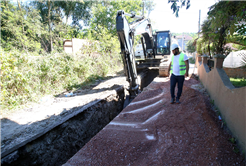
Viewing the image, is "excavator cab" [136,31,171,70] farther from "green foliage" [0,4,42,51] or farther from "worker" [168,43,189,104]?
"green foliage" [0,4,42,51]

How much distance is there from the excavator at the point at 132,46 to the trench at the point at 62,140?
1269mm

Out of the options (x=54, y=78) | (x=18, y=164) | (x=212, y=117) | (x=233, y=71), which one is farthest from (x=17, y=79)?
(x=233, y=71)

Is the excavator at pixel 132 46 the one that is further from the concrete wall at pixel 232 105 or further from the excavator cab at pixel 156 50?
the concrete wall at pixel 232 105

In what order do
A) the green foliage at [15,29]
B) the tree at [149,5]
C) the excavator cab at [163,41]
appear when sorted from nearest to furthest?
the excavator cab at [163,41] → the green foliage at [15,29] → the tree at [149,5]

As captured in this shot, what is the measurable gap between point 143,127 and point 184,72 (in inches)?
74.4

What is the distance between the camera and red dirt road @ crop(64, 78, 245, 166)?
2.43m

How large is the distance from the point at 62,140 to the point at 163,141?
8.36ft

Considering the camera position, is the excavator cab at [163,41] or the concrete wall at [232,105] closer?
the concrete wall at [232,105]

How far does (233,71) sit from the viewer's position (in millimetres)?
8719

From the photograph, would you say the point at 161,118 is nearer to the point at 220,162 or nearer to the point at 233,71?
the point at 220,162

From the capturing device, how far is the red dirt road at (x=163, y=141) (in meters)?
2.43

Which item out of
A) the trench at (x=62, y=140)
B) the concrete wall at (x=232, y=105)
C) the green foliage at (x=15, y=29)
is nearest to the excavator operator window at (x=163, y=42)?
the trench at (x=62, y=140)

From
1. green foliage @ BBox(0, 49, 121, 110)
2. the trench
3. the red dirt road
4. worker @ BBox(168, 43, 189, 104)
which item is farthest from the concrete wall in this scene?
green foliage @ BBox(0, 49, 121, 110)

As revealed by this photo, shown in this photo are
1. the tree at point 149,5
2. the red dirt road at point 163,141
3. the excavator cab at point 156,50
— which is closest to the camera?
the red dirt road at point 163,141
